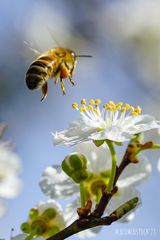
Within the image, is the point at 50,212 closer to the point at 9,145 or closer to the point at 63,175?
the point at 63,175

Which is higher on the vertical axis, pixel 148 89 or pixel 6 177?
pixel 148 89

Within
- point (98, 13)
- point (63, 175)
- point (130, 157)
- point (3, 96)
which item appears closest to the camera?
point (130, 157)

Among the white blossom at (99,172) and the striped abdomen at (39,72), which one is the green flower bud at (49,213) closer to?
the white blossom at (99,172)

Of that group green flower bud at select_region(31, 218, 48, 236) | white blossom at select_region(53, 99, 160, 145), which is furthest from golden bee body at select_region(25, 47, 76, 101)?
green flower bud at select_region(31, 218, 48, 236)

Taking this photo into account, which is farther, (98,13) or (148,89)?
(98,13)

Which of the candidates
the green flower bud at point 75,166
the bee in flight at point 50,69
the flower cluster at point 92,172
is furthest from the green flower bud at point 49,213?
the bee in flight at point 50,69

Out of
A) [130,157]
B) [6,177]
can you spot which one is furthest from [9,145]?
[130,157]

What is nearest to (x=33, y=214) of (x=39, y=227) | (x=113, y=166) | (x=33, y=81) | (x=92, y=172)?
(x=39, y=227)
